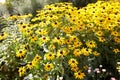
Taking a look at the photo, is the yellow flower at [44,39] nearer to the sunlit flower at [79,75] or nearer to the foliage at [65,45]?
the foliage at [65,45]

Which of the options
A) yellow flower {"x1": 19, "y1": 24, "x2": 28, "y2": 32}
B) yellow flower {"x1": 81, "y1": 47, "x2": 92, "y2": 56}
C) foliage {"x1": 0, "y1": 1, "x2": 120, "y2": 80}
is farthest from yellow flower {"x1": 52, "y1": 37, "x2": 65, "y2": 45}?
yellow flower {"x1": 19, "y1": 24, "x2": 28, "y2": 32}

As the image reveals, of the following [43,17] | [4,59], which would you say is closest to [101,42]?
[43,17]

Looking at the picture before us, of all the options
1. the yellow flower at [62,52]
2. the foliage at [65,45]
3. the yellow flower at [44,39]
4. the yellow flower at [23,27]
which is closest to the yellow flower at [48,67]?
the foliage at [65,45]

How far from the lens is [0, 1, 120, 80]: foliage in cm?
431

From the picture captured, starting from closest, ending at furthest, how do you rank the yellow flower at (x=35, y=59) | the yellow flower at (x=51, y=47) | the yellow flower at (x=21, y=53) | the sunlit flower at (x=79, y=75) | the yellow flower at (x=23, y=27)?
the sunlit flower at (x=79, y=75) → the yellow flower at (x=35, y=59) → the yellow flower at (x=51, y=47) → the yellow flower at (x=21, y=53) → the yellow flower at (x=23, y=27)

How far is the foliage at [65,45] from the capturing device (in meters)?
4.31

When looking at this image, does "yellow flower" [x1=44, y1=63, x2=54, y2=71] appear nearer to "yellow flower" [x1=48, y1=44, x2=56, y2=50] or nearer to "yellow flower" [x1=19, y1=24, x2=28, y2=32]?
"yellow flower" [x1=48, y1=44, x2=56, y2=50]

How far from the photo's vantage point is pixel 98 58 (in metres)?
4.57

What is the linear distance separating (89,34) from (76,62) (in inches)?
25.1

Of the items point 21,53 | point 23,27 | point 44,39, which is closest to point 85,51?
point 44,39

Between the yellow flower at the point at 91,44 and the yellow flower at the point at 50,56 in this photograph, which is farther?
the yellow flower at the point at 91,44

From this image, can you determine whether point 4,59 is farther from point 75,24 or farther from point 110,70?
point 110,70

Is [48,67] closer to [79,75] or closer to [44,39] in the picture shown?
[79,75]

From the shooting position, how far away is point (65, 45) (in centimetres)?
445
